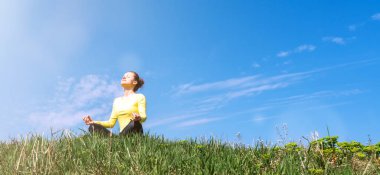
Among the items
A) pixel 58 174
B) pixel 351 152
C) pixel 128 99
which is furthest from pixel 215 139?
pixel 128 99

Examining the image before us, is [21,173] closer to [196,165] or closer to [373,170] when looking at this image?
[196,165]

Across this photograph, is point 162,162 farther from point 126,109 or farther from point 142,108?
point 126,109

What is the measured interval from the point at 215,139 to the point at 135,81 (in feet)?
12.2

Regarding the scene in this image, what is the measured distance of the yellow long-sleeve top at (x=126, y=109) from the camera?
1049 cm

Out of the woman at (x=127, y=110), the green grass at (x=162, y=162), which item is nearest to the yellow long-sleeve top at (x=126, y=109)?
the woman at (x=127, y=110)

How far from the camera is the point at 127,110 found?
10766 mm

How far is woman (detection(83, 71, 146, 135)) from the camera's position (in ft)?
33.9

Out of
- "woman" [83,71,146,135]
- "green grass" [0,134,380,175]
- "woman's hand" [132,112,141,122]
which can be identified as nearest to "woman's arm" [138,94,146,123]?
"woman" [83,71,146,135]

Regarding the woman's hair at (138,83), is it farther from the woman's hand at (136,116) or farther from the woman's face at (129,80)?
the woman's hand at (136,116)

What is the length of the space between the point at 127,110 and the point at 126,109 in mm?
39

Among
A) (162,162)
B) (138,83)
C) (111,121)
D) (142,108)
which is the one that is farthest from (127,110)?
(162,162)

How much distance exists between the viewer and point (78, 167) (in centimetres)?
602

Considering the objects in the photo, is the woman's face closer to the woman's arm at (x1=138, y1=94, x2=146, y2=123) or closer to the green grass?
the woman's arm at (x1=138, y1=94, x2=146, y2=123)

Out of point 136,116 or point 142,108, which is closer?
point 136,116
